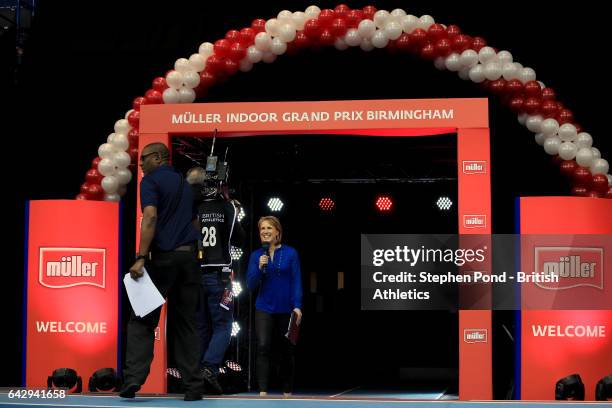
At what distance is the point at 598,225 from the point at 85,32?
20.9 feet

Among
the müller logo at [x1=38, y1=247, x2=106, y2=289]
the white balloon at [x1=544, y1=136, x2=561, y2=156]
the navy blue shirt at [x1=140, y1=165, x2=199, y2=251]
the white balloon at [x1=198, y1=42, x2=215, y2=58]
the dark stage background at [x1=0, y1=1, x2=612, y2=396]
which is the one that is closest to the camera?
the navy blue shirt at [x1=140, y1=165, x2=199, y2=251]

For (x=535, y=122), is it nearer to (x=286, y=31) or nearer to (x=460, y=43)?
(x=460, y=43)

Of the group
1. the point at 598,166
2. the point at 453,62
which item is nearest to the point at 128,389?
the point at 453,62

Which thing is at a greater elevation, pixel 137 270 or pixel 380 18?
pixel 380 18

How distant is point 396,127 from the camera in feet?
28.7

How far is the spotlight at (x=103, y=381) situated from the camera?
8703 mm

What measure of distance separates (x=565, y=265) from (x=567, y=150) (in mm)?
1753

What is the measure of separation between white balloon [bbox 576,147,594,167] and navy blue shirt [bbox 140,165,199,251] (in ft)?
15.3

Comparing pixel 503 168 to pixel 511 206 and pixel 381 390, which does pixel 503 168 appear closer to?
pixel 511 206

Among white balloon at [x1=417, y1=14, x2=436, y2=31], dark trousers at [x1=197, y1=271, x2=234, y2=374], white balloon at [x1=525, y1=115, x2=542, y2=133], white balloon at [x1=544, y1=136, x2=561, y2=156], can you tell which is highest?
white balloon at [x1=417, y1=14, x2=436, y2=31]

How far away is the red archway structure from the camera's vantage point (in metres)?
8.63

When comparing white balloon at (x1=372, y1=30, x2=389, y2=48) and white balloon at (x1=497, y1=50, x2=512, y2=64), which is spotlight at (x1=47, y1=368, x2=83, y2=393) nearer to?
white balloon at (x1=372, y1=30, x2=389, y2=48)

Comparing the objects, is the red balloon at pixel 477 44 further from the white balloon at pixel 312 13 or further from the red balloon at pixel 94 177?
the red balloon at pixel 94 177

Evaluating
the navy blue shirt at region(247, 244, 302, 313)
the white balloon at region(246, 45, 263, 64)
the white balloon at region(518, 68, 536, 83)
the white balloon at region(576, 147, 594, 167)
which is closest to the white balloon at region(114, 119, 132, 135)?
the white balloon at region(246, 45, 263, 64)
